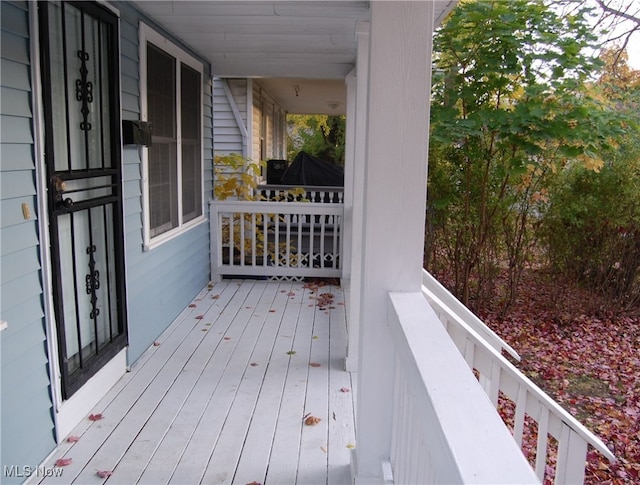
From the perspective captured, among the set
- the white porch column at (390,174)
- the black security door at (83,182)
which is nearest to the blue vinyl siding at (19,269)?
the black security door at (83,182)

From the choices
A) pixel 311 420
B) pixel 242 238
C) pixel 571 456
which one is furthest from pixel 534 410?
→ pixel 242 238

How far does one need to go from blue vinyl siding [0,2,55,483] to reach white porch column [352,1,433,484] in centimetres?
140

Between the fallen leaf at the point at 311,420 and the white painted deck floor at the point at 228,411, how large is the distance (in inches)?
0.9

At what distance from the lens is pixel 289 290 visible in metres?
5.96

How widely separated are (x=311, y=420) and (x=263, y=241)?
364 centimetres

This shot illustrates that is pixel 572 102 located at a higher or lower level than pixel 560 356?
higher

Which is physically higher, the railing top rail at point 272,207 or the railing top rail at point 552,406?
the railing top rail at point 272,207

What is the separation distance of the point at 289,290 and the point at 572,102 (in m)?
3.38

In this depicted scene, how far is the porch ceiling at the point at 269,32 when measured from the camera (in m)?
3.51

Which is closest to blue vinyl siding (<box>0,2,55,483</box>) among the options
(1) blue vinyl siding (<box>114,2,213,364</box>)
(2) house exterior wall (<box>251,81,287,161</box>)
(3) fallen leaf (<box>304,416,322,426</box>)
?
(1) blue vinyl siding (<box>114,2,213,364</box>)

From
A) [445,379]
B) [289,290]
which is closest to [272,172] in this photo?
[289,290]

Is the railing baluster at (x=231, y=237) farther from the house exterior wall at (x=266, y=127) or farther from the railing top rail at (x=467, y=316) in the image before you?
the railing top rail at (x=467, y=316)

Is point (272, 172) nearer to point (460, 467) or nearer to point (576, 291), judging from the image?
point (576, 291)

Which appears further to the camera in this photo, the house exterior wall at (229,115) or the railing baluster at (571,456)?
the house exterior wall at (229,115)
